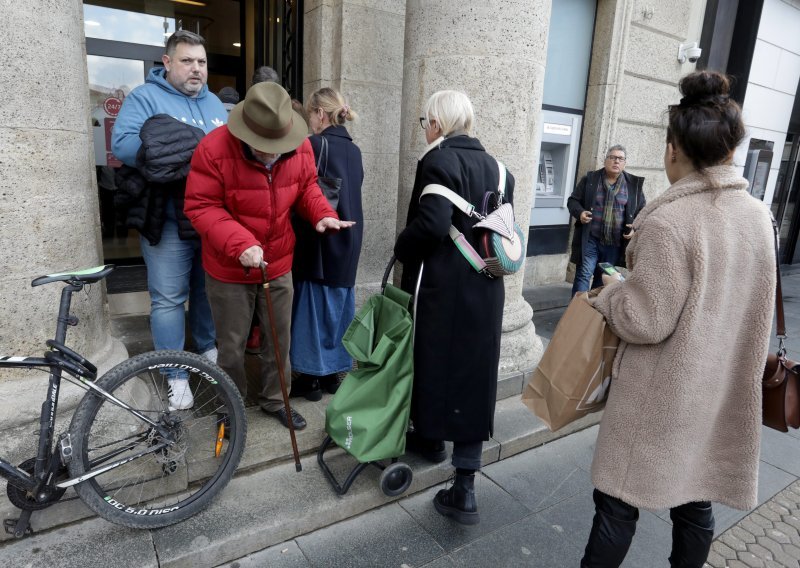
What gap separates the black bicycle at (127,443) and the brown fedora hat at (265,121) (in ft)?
2.64

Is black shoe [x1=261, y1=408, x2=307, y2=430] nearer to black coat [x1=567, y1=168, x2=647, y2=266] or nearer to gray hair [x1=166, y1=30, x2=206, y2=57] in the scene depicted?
gray hair [x1=166, y1=30, x2=206, y2=57]

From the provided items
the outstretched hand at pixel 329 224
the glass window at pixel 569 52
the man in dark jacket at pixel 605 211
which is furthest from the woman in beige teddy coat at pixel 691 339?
the glass window at pixel 569 52

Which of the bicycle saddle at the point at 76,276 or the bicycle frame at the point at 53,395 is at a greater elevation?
the bicycle saddle at the point at 76,276

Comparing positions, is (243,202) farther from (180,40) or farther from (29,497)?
(29,497)

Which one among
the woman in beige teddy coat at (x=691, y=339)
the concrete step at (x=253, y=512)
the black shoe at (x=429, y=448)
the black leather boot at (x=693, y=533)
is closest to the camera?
the woman in beige teddy coat at (x=691, y=339)

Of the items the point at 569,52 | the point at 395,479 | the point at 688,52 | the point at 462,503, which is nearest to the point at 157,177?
the point at 395,479

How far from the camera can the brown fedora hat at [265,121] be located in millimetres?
2334

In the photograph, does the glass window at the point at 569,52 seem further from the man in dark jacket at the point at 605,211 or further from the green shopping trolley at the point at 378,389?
the green shopping trolley at the point at 378,389

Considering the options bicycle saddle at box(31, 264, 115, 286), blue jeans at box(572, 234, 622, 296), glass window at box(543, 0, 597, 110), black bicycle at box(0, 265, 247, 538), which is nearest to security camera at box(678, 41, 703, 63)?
glass window at box(543, 0, 597, 110)

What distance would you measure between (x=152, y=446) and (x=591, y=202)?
14.8 ft

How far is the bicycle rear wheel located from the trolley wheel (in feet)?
2.30

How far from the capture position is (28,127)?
232cm

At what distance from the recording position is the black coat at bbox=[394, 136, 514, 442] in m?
2.40

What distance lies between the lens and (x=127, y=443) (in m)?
2.44
